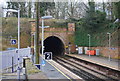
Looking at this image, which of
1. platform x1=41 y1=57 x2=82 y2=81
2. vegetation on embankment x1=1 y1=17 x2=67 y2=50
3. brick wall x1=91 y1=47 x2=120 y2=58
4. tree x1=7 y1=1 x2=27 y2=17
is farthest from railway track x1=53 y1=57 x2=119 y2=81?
tree x1=7 y1=1 x2=27 y2=17

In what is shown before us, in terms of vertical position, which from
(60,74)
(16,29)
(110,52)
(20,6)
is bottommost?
(60,74)

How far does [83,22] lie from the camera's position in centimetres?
3441

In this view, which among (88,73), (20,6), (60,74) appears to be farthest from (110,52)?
(20,6)

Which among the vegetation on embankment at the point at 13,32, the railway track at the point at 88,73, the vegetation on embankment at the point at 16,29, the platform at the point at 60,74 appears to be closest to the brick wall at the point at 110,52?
the railway track at the point at 88,73

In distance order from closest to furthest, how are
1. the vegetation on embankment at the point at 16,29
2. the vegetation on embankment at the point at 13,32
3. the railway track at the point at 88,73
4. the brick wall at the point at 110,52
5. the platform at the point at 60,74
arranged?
the platform at the point at 60,74 < the railway track at the point at 88,73 < the brick wall at the point at 110,52 < the vegetation on embankment at the point at 13,32 < the vegetation on embankment at the point at 16,29

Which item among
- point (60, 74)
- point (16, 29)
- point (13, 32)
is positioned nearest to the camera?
point (60, 74)

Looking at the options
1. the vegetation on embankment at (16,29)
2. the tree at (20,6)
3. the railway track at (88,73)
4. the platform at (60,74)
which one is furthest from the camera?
the tree at (20,6)

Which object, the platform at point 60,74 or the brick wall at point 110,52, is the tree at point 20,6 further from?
A: the platform at point 60,74

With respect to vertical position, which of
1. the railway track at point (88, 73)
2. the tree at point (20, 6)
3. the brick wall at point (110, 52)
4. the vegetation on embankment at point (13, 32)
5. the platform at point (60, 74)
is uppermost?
the tree at point (20, 6)

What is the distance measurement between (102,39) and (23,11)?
80.3 feet

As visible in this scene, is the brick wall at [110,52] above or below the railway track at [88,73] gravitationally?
above

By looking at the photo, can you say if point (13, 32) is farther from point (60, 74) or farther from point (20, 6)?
point (60, 74)

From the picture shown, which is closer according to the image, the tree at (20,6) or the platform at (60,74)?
the platform at (60,74)

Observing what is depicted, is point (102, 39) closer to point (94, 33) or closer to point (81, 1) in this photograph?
point (94, 33)
